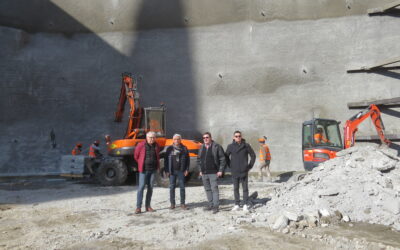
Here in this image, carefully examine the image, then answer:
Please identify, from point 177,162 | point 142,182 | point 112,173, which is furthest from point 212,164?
point 112,173

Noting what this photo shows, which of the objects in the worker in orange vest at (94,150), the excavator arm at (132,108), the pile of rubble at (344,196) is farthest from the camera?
Result: the worker in orange vest at (94,150)

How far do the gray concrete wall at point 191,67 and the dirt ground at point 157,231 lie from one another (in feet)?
28.3

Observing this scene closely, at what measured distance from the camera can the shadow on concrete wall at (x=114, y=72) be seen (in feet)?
53.3

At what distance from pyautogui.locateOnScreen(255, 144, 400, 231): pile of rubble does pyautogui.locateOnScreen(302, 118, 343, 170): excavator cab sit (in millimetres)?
2008

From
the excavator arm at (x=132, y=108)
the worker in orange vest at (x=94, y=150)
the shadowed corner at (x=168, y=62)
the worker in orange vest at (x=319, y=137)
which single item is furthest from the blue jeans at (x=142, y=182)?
the shadowed corner at (x=168, y=62)

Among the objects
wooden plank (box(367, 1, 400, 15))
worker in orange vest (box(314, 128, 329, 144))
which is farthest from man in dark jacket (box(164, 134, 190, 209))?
wooden plank (box(367, 1, 400, 15))

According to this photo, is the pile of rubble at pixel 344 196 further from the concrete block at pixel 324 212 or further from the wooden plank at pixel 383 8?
the wooden plank at pixel 383 8

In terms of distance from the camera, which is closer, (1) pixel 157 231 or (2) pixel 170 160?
(1) pixel 157 231

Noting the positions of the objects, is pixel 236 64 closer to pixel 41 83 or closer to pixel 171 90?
pixel 171 90

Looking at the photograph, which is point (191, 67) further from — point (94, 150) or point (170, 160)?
point (170, 160)

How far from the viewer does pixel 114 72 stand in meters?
16.7

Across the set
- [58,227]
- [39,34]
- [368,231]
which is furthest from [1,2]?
[368,231]

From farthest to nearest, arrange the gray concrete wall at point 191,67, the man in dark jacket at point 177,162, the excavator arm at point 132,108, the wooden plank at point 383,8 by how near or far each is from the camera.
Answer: the gray concrete wall at point 191,67 → the wooden plank at point 383,8 → the excavator arm at point 132,108 → the man in dark jacket at point 177,162

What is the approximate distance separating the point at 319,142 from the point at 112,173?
21.3ft
